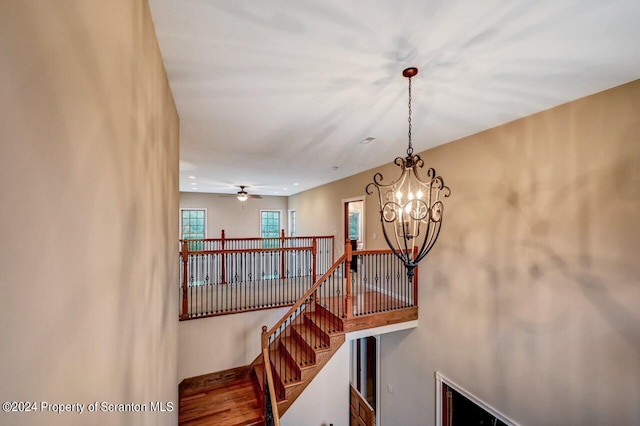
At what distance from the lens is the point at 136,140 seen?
118cm

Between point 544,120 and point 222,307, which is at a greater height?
point 544,120

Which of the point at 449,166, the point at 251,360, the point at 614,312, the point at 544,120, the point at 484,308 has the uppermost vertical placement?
the point at 544,120

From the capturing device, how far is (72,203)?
660mm

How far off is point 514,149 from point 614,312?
172 centimetres

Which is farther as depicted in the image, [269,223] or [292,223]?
[269,223]

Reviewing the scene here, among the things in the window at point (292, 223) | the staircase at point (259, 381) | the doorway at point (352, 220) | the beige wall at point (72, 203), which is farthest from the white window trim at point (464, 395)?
the window at point (292, 223)

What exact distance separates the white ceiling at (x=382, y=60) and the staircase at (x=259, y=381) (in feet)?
9.79

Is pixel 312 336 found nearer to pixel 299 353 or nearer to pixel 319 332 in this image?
pixel 319 332

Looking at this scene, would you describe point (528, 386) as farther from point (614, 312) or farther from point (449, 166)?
point (449, 166)

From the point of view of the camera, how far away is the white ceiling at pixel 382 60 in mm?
1406

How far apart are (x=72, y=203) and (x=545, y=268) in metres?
3.55

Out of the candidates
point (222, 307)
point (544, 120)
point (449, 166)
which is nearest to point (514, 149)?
point (544, 120)

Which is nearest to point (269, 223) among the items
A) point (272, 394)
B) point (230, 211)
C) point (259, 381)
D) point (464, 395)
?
point (230, 211)

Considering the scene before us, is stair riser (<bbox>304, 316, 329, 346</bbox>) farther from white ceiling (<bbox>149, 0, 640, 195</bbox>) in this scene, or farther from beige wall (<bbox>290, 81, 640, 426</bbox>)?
white ceiling (<bbox>149, 0, 640, 195</bbox>)
